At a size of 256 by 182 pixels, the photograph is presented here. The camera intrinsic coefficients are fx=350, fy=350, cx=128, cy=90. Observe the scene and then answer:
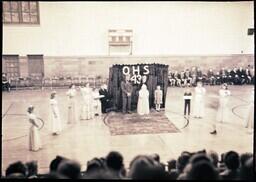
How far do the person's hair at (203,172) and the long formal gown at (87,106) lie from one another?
28.6 ft

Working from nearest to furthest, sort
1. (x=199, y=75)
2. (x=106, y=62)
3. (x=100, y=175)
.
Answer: (x=100, y=175), (x=106, y=62), (x=199, y=75)

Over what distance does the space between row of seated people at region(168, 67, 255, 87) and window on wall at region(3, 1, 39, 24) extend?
8478 mm

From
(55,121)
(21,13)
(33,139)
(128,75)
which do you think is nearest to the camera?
(33,139)

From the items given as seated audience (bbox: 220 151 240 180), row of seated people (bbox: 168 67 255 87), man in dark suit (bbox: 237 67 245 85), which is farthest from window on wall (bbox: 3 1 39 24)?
seated audience (bbox: 220 151 240 180)

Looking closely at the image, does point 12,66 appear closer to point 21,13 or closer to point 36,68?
point 36,68

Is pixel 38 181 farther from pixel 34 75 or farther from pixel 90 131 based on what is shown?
pixel 34 75

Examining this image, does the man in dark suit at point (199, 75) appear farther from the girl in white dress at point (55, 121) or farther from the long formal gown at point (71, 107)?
the girl in white dress at point (55, 121)

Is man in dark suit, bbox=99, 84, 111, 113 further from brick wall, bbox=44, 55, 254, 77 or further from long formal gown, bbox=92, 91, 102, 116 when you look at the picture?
brick wall, bbox=44, 55, 254, 77

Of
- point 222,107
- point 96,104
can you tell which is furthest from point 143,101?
point 222,107

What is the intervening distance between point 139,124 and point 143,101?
5.23ft

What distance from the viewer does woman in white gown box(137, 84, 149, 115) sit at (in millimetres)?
13805

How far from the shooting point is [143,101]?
13828 mm

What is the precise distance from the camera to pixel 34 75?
2003cm

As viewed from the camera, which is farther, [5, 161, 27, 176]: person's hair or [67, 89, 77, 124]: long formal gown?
[67, 89, 77, 124]: long formal gown
